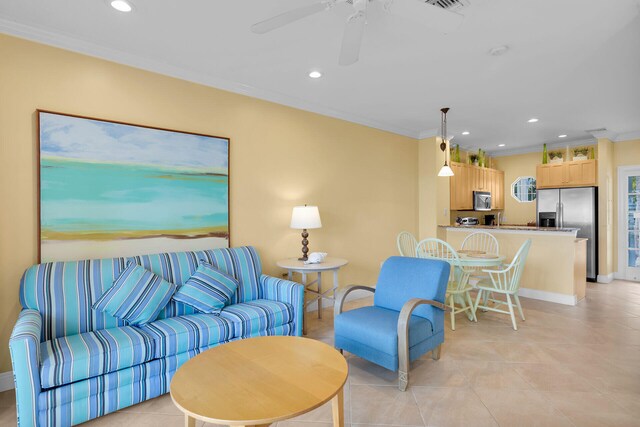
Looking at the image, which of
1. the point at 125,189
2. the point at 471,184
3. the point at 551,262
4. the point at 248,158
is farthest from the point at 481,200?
the point at 125,189

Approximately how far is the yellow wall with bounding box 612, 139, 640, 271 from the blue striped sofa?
620 centimetres

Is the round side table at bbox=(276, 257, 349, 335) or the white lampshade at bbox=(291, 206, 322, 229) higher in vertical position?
the white lampshade at bbox=(291, 206, 322, 229)

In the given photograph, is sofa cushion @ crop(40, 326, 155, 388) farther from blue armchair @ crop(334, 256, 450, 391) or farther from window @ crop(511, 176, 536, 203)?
window @ crop(511, 176, 536, 203)

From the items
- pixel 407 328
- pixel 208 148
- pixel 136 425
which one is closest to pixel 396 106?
pixel 208 148

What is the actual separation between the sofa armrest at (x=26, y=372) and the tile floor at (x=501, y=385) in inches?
14.9

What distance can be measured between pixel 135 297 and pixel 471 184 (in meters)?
6.01

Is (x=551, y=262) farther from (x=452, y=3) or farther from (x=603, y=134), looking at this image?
(x=452, y=3)

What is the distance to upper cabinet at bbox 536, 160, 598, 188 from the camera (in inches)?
229

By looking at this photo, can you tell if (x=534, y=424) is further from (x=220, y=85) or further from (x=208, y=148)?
(x=220, y=85)

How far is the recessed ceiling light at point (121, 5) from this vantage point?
212 cm

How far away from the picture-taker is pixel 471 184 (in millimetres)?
6469

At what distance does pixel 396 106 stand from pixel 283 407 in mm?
3730

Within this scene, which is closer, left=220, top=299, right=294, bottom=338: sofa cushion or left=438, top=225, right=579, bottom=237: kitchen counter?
left=220, top=299, right=294, bottom=338: sofa cushion

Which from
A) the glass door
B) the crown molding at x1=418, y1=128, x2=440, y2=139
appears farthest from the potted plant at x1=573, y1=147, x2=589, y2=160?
the crown molding at x1=418, y1=128, x2=440, y2=139
